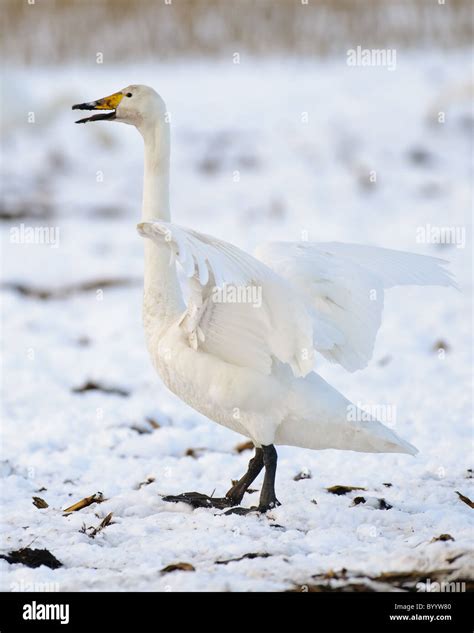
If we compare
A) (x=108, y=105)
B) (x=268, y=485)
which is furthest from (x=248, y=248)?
(x=268, y=485)

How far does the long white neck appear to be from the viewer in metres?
4.84

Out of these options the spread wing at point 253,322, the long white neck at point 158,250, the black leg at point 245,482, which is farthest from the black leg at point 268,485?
the long white neck at point 158,250

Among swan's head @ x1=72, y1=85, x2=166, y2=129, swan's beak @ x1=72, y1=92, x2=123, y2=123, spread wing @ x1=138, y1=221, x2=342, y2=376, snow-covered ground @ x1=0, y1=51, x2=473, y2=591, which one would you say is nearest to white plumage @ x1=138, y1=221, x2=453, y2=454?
spread wing @ x1=138, y1=221, x2=342, y2=376

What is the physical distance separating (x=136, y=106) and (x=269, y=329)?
1.29 metres

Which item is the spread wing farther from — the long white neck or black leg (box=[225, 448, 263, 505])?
black leg (box=[225, 448, 263, 505])

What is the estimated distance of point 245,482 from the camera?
4.97 metres

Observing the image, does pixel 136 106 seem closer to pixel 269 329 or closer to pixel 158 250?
pixel 158 250

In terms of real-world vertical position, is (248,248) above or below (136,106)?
below

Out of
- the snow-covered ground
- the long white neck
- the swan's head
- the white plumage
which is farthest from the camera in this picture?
the swan's head

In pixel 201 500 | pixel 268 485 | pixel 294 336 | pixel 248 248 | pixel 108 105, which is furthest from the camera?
pixel 248 248

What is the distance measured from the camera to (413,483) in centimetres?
525

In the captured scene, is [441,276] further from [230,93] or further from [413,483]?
[230,93]

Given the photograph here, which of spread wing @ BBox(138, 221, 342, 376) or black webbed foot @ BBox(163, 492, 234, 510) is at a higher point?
spread wing @ BBox(138, 221, 342, 376)
